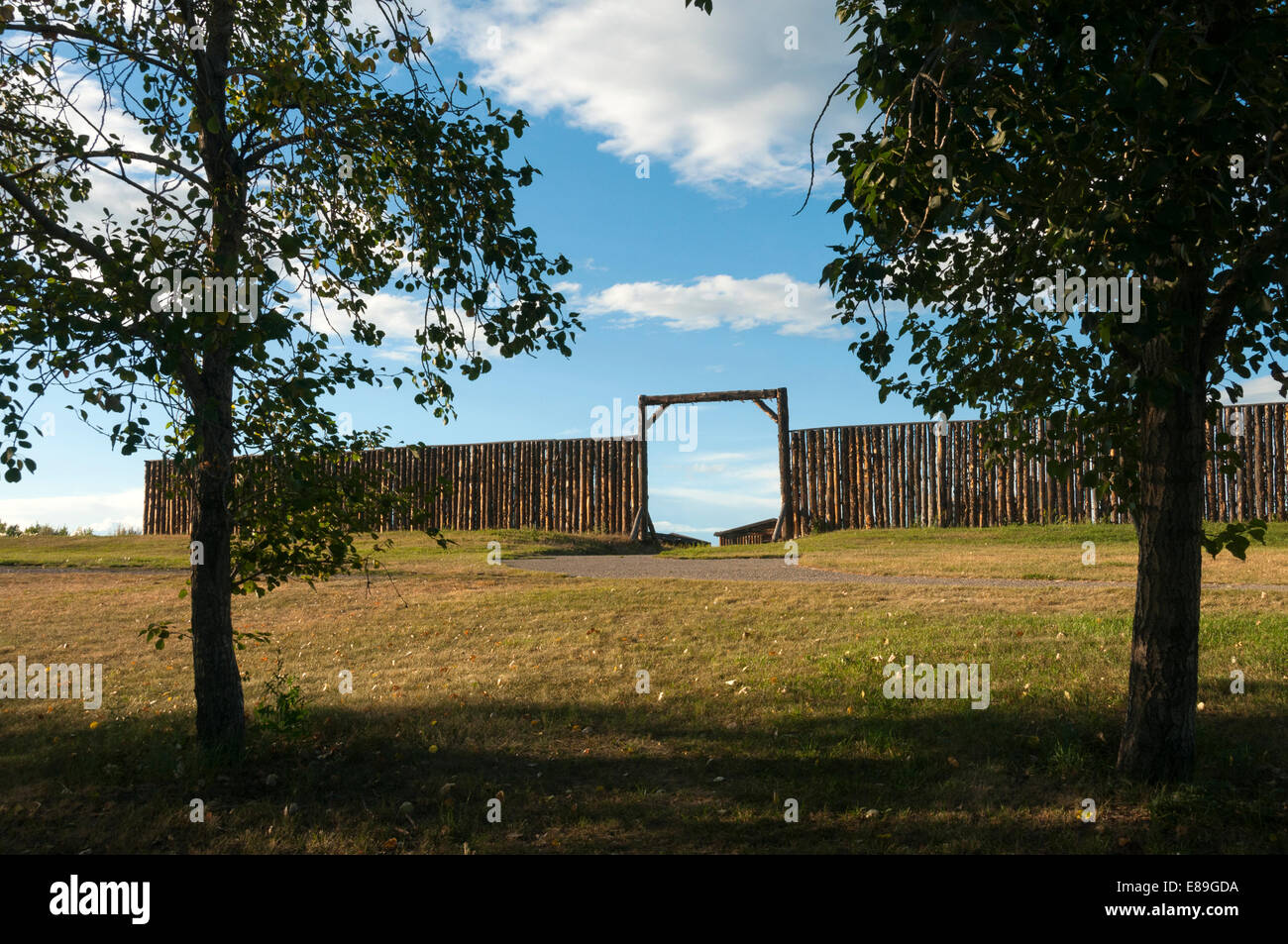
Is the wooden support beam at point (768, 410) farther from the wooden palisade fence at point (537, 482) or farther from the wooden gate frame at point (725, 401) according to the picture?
the wooden palisade fence at point (537, 482)

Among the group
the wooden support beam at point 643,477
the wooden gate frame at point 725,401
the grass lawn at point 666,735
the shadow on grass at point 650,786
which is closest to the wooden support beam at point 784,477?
the wooden gate frame at point 725,401

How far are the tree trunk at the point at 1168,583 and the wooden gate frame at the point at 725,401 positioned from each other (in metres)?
16.0

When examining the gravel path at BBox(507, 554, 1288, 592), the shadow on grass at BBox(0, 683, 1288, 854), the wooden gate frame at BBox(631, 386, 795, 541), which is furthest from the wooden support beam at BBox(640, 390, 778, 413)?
the shadow on grass at BBox(0, 683, 1288, 854)

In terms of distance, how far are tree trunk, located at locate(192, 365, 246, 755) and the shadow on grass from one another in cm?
26

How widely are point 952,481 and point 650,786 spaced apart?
1721 centimetres

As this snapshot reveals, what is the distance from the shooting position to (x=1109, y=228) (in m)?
3.72

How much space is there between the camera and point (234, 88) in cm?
666

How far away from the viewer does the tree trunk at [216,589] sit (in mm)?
5578

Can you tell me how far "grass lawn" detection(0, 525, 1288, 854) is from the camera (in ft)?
15.4

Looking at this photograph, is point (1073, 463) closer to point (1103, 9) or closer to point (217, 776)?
point (1103, 9)

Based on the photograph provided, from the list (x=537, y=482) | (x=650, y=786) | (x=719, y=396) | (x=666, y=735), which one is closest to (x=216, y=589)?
(x=650, y=786)

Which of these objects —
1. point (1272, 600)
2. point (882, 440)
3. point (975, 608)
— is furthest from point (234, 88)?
point (882, 440)

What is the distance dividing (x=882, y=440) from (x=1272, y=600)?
39.0 ft

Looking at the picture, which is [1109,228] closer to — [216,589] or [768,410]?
[216,589]
